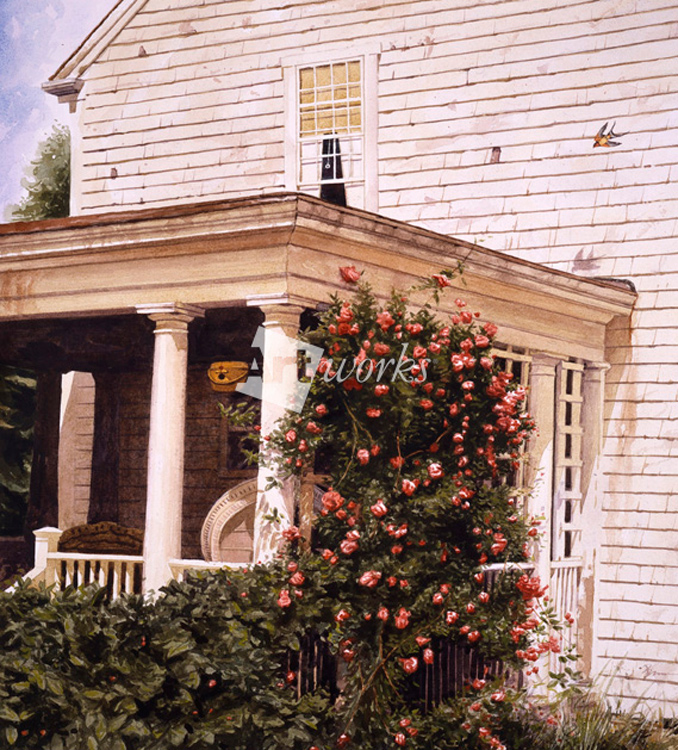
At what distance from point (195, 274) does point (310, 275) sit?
3.14ft

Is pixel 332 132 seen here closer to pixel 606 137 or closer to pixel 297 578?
pixel 606 137

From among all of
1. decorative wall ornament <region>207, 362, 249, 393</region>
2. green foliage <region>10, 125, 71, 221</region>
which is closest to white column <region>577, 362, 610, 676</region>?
decorative wall ornament <region>207, 362, 249, 393</region>

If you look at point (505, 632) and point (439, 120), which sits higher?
point (439, 120)

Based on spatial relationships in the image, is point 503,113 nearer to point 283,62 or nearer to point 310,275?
point 283,62

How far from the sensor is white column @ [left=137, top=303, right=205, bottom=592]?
8.11 metres

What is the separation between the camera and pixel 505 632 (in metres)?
7.23

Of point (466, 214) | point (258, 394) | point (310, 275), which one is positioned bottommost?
point (258, 394)

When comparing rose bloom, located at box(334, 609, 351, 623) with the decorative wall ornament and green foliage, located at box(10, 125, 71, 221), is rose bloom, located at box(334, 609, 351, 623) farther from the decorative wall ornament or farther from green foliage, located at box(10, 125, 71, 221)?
green foliage, located at box(10, 125, 71, 221)

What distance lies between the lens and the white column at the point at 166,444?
8.11 meters

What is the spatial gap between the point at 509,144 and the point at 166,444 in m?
5.58

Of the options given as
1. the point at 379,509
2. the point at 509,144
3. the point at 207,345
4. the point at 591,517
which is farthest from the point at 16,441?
the point at 379,509

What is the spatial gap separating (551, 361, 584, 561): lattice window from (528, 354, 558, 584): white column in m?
0.16

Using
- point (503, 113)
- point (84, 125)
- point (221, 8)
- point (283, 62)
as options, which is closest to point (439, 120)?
point (503, 113)

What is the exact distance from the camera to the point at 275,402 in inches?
295
